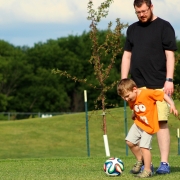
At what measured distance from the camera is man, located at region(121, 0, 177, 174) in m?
7.59

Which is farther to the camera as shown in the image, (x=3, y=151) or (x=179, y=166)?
(x=3, y=151)

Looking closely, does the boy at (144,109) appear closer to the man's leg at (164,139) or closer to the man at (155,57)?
the man at (155,57)

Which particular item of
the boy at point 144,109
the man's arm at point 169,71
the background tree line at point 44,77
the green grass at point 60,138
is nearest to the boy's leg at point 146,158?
the boy at point 144,109

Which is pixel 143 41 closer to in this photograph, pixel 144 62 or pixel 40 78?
pixel 144 62

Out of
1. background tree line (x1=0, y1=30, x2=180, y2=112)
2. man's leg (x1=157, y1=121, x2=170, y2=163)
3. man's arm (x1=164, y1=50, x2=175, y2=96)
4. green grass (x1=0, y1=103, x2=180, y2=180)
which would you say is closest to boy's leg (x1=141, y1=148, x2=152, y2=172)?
man's leg (x1=157, y1=121, x2=170, y2=163)

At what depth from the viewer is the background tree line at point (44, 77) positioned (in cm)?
7669

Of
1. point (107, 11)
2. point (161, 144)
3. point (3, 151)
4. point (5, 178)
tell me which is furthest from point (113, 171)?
point (3, 151)

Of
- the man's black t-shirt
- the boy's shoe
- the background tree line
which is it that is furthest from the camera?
the background tree line

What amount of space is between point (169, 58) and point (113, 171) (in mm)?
1581

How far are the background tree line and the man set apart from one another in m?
66.2

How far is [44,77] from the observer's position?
3056 inches

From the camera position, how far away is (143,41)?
25.6 ft

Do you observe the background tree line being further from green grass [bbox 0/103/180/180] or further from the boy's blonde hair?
the boy's blonde hair

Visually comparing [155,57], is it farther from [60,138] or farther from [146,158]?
[60,138]
